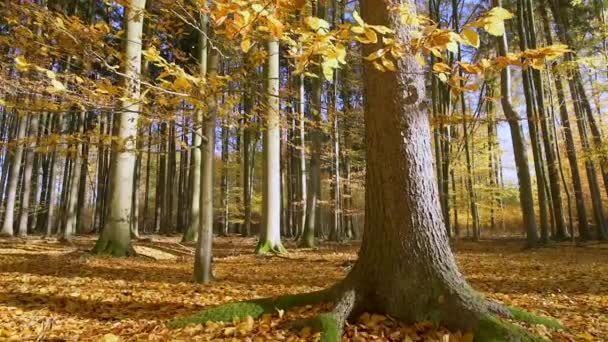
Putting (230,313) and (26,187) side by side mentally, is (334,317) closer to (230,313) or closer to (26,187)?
(230,313)

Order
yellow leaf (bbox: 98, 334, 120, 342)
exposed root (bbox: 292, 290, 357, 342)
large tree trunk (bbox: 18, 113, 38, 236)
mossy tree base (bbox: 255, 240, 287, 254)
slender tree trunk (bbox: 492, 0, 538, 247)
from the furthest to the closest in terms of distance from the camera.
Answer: large tree trunk (bbox: 18, 113, 38, 236), slender tree trunk (bbox: 492, 0, 538, 247), mossy tree base (bbox: 255, 240, 287, 254), yellow leaf (bbox: 98, 334, 120, 342), exposed root (bbox: 292, 290, 357, 342)

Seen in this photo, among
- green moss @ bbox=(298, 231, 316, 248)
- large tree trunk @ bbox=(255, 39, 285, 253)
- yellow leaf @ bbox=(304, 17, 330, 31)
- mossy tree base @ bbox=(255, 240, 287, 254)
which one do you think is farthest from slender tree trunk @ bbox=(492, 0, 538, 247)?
yellow leaf @ bbox=(304, 17, 330, 31)

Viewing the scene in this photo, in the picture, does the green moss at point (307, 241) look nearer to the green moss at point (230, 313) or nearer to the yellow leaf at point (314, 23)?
the green moss at point (230, 313)

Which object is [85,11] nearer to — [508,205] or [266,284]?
[266,284]

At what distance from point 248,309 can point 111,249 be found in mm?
6675

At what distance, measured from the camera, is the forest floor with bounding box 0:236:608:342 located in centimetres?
321

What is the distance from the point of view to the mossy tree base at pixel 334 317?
112 inches

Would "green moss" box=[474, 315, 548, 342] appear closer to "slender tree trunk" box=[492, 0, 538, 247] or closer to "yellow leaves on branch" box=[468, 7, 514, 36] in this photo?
"yellow leaves on branch" box=[468, 7, 514, 36]

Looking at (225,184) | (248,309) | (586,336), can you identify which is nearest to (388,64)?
(248,309)

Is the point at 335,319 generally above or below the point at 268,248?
below

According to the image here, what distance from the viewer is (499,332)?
283cm

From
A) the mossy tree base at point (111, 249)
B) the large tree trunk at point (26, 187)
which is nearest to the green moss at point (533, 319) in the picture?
the mossy tree base at point (111, 249)

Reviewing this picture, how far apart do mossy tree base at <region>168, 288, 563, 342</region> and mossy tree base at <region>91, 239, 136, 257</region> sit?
6243 mm

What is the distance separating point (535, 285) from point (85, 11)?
20561 mm
